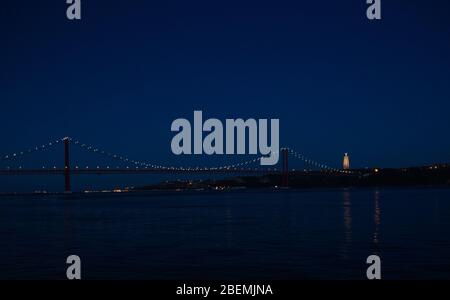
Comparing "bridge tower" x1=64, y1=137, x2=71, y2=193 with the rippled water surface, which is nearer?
the rippled water surface

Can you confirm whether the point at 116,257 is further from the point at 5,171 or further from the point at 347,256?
the point at 5,171

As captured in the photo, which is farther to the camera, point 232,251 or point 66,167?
point 66,167

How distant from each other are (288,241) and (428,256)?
4531 millimetres

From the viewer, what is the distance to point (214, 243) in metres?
17.1

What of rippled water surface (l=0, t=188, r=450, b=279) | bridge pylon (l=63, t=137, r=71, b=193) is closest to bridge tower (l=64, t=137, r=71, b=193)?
bridge pylon (l=63, t=137, r=71, b=193)

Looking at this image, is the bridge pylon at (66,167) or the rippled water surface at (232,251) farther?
the bridge pylon at (66,167)

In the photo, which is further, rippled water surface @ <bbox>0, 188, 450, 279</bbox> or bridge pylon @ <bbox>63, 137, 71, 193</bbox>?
bridge pylon @ <bbox>63, 137, 71, 193</bbox>

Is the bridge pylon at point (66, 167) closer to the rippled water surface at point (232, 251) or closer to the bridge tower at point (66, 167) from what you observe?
the bridge tower at point (66, 167)

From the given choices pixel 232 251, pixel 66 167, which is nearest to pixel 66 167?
pixel 66 167

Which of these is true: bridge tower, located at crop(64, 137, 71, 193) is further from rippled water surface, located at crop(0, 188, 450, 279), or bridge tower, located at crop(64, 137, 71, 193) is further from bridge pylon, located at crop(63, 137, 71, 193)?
rippled water surface, located at crop(0, 188, 450, 279)

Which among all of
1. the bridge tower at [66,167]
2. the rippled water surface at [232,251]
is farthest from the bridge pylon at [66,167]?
the rippled water surface at [232,251]

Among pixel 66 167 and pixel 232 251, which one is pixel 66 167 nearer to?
pixel 66 167
